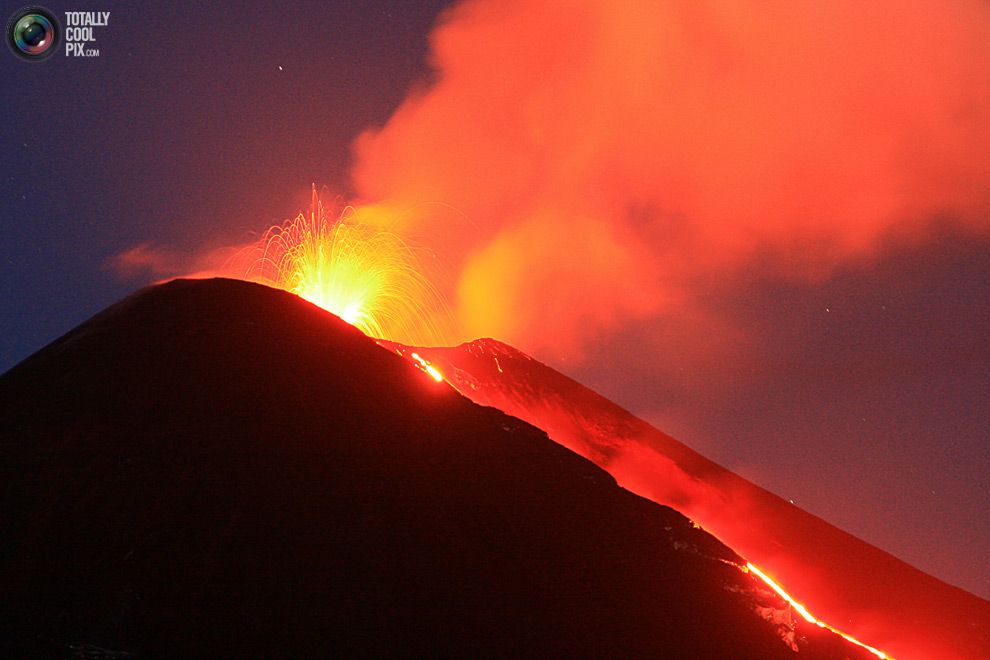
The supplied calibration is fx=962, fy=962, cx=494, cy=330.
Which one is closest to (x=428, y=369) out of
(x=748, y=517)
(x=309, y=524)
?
(x=309, y=524)

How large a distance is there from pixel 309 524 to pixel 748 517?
22.1 metres

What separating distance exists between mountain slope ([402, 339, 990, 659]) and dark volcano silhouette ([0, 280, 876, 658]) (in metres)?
11.4

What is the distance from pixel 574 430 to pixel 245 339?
54.0ft

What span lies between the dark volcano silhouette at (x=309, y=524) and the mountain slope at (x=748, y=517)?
11.4m

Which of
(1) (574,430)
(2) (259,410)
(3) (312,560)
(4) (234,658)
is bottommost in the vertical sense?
(4) (234,658)

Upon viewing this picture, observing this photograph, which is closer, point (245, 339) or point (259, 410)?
point (259, 410)

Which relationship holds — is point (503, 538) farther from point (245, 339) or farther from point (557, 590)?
point (245, 339)

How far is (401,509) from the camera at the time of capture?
1748 cm

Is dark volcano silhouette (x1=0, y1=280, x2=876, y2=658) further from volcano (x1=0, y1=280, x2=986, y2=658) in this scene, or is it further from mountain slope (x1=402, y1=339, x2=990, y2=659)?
mountain slope (x1=402, y1=339, x2=990, y2=659)

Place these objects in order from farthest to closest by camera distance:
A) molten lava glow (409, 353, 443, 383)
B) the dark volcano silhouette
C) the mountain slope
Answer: the mountain slope, molten lava glow (409, 353, 443, 383), the dark volcano silhouette

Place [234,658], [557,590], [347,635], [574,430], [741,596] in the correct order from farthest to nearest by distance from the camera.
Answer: [574,430]
[741,596]
[557,590]
[347,635]
[234,658]

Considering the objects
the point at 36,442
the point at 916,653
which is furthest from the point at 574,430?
the point at 36,442

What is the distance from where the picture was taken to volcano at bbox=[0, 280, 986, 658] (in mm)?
14477

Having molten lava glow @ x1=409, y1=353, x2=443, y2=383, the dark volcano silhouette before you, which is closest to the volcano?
the dark volcano silhouette
